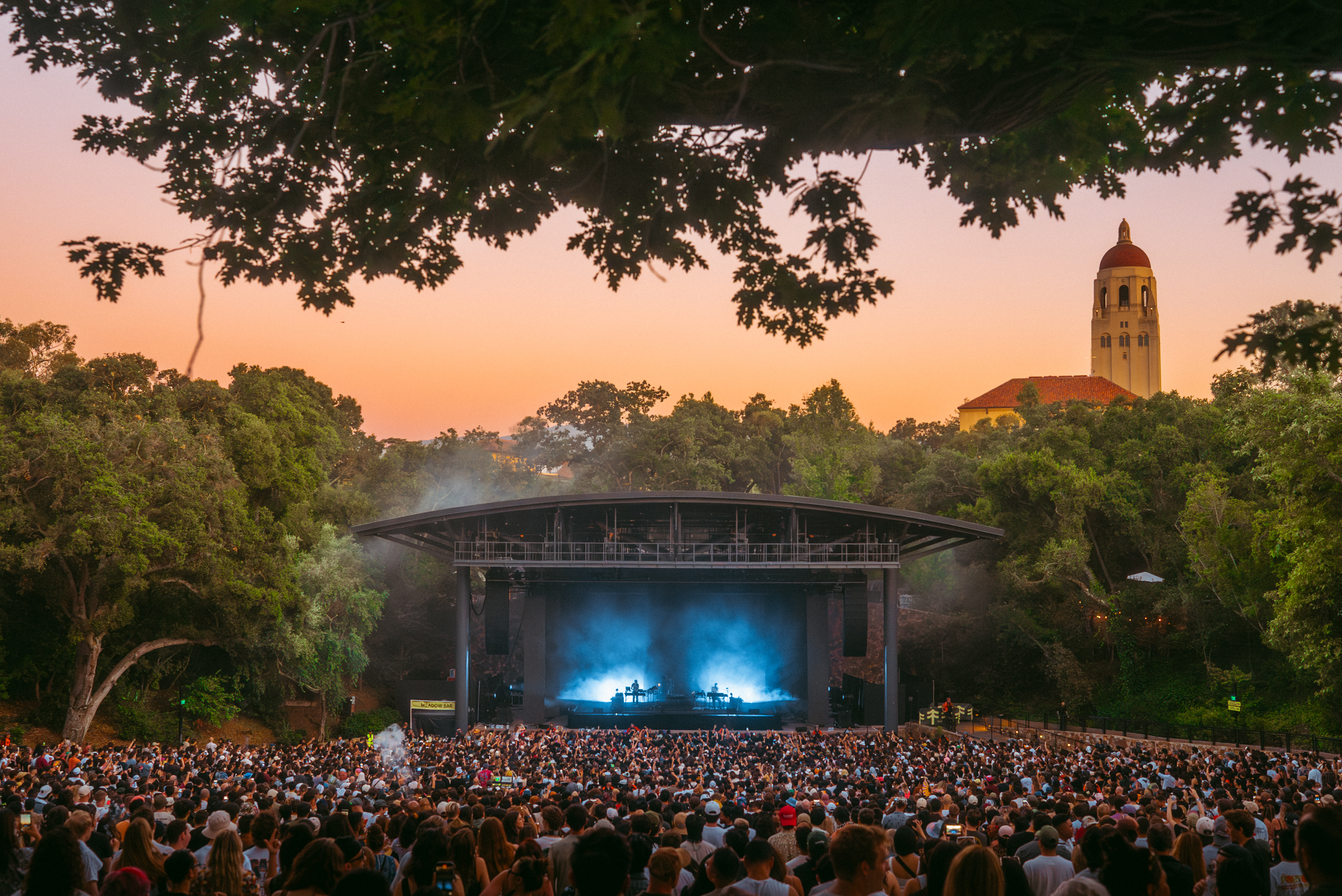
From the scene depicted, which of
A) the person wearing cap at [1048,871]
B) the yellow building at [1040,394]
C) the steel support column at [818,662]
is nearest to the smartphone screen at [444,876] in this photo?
the person wearing cap at [1048,871]

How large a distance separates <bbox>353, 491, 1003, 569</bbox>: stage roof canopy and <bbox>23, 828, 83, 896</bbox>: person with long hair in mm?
22410

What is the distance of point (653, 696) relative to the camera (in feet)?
105

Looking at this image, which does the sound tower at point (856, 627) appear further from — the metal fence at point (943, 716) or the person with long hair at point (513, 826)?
the person with long hair at point (513, 826)

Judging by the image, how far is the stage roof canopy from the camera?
27.2 meters

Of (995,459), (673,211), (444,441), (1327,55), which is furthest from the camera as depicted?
(444,441)

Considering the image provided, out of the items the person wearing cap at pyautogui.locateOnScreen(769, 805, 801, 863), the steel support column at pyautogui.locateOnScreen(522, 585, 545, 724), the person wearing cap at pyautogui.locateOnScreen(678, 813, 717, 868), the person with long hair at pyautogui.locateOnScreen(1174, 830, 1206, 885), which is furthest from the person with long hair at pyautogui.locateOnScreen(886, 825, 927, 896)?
the steel support column at pyautogui.locateOnScreen(522, 585, 545, 724)

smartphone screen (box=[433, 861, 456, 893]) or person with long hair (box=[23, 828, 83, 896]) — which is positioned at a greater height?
person with long hair (box=[23, 828, 83, 896])

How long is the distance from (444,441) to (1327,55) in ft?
172

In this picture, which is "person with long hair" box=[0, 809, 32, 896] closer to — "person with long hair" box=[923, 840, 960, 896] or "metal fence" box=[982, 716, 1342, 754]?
"person with long hair" box=[923, 840, 960, 896]

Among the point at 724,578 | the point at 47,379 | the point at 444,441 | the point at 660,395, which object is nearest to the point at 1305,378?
the point at 724,578

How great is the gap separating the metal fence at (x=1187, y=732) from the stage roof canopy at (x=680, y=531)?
6.01 meters

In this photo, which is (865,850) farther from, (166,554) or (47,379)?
(47,379)

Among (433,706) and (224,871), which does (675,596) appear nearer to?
(433,706)

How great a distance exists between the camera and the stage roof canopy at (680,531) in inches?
1071
